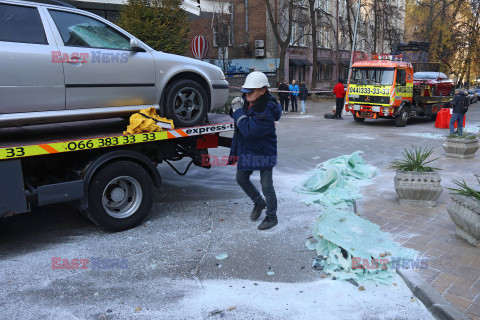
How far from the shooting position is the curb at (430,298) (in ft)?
9.99

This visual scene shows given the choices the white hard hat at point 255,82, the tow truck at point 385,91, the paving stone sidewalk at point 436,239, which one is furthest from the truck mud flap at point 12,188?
the tow truck at point 385,91

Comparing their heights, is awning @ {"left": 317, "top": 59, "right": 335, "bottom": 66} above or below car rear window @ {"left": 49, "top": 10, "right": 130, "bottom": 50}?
above

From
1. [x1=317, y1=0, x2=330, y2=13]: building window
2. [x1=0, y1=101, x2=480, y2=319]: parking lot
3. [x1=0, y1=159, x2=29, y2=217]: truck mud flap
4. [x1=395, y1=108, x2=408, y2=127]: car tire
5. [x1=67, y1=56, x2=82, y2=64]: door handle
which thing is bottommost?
[x1=0, y1=101, x2=480, y2=319]: parking lot

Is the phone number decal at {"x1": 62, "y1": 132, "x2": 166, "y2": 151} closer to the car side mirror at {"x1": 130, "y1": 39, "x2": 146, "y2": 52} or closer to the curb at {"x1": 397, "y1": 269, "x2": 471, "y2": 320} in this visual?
the car side mirror at {"x1": 130, "y1": 39, "x2": 146, "y2": 52}

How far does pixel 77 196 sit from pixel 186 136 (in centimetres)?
164

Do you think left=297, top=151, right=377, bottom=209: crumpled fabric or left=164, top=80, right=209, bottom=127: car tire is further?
left=297, top=151, right=377, bottom=209: crumpled fabric

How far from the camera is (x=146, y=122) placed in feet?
16.2

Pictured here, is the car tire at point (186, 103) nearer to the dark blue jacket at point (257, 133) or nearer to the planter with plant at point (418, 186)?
the dark blue jacket at point (257, 133)

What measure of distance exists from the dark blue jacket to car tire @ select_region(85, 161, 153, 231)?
1.27m

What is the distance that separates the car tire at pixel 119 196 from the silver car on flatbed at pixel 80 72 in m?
0.79

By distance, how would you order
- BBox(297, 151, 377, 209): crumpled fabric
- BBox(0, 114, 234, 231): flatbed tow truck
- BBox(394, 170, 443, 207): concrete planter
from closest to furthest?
BBox(0, 114, 234, 231): flatbed tow truck → BBox(394, 170, 443, 207): concrete planter → BBox(297, 151, 377, 209): crumpled fabric

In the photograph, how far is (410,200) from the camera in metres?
5.73

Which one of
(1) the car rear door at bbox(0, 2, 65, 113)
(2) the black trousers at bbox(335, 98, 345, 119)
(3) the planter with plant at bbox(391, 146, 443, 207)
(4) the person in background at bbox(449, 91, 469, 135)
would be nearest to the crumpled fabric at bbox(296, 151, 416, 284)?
(3) the planter with plant at bbox(391, 146, 443, 207)

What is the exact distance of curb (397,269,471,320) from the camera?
304 cm
